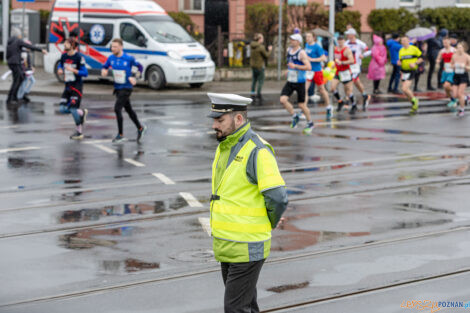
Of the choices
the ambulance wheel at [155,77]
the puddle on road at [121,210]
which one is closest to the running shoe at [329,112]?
the ambulance wheel at [155,77]

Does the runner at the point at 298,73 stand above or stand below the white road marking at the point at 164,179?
above

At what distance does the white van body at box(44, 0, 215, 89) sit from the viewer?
2633 centimetres

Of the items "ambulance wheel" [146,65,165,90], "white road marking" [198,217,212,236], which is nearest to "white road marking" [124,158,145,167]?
"white road marking" [198,217,212,236]

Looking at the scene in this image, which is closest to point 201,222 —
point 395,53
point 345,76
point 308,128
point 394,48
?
point 308,128

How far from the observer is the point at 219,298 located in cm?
683

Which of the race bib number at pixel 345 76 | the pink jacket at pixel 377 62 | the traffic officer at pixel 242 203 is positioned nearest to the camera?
the traffic officer at pixel 242 203

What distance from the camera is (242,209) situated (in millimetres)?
5277

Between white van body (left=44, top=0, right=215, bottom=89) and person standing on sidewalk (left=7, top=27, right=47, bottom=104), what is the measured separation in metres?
4.30

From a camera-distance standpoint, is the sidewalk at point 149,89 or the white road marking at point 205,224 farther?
the sidewalk at point 149,89

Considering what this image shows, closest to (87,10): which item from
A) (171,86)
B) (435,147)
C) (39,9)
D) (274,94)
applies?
(171,86)

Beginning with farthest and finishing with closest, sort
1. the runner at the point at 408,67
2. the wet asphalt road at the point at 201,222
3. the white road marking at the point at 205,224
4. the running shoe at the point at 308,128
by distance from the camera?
the runner at the point at 408,67 → the running shoe at the point at 308,128 → the white road marking at the point at 205,224 → the wet asphalt road at the point at 201,222

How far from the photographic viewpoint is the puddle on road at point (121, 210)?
9625 millimetres

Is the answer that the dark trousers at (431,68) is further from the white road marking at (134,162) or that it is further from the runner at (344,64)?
the white road marking at (134,162)

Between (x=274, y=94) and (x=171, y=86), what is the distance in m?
3.23
